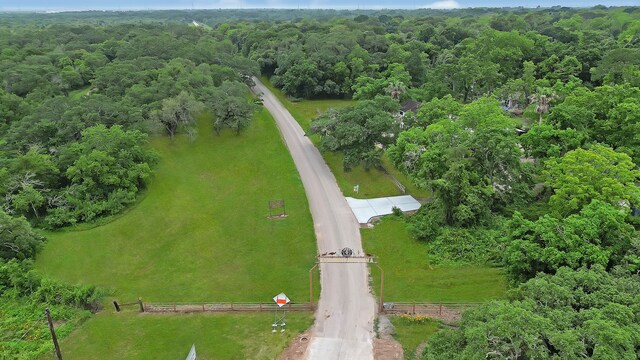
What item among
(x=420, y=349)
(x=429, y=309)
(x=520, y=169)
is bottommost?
(x=420, y=349)

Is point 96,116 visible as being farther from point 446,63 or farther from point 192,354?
point 446,63

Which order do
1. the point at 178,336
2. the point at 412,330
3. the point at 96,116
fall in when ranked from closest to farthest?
the point at 412,330
the point at 178,336
the point at 96,116

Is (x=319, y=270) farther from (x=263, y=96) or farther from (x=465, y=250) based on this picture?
(x=263, y=96)

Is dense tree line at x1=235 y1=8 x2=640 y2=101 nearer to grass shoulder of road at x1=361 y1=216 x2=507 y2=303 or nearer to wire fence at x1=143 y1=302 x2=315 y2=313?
grass shoulder of road at x1=361 y1=216 x2=507 y2=303

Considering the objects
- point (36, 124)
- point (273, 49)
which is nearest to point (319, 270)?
point (36, 124)

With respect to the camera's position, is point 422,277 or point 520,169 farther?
point 520,169

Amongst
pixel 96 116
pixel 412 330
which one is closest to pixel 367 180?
pixel 412 330

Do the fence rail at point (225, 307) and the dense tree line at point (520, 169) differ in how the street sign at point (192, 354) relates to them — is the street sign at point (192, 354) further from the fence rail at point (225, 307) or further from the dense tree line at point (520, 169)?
the dense tree line at point (520, 169)
